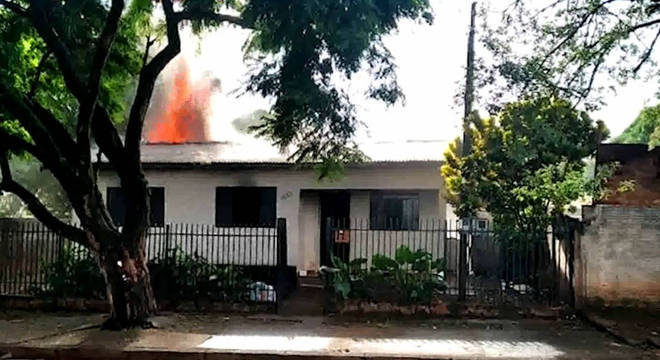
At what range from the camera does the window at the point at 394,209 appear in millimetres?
17812

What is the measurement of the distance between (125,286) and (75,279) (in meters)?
2.52

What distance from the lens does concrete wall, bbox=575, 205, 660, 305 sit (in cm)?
1155

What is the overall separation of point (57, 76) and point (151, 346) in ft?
24.1

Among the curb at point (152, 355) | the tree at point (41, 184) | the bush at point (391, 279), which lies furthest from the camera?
the tree at point (41, 184)

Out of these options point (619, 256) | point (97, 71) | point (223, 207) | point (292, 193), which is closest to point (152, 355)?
point (97, 71)

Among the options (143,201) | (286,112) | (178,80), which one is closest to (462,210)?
(286,112)

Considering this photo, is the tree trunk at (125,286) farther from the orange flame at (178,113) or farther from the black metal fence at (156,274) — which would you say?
the orange flame at (178,113)

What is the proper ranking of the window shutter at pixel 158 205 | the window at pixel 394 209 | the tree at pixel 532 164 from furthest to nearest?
the window shutter at pixel 158 205, the window at pixel 394 209, the tree at pixel 532 164

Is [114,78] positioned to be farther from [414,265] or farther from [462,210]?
[462,210]

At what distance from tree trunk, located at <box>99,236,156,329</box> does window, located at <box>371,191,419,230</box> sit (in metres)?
8.02

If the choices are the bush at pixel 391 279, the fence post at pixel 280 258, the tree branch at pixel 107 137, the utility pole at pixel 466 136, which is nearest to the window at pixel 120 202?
the fence post at pixel 280 258

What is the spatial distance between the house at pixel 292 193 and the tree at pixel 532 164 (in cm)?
248

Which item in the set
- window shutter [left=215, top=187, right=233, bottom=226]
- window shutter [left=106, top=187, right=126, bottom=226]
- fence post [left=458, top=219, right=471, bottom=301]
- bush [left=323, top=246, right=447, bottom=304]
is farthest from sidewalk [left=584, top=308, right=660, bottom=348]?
window shutter [left=106, top=187, right=126, bottom=226]

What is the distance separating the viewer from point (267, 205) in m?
18.1
